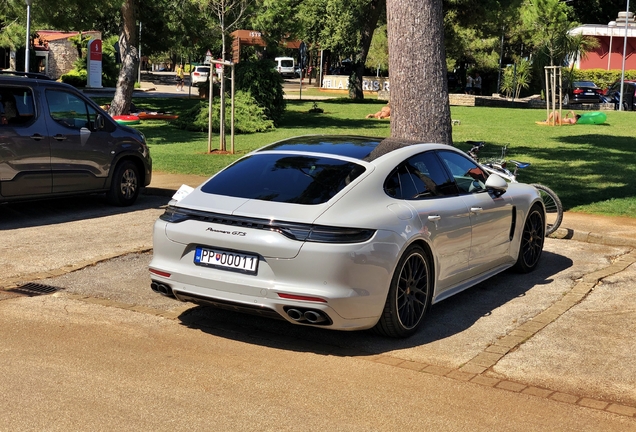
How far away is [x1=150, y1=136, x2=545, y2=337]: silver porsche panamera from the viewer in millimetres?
6191

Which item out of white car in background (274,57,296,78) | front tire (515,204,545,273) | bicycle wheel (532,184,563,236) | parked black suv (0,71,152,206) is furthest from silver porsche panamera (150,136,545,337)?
white car in background (274,57,296,78)

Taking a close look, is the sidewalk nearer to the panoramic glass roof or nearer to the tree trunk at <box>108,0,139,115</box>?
the panoramic glass roof

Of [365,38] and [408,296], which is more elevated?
[365,38]

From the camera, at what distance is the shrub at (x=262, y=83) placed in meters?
26.6

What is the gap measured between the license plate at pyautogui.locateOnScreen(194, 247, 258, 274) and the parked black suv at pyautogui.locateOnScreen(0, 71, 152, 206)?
219 inches

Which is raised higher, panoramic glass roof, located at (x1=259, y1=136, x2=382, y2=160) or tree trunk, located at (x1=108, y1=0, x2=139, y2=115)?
tree trunk, located at (x1=108, y1=0, x2=139, y2=115)

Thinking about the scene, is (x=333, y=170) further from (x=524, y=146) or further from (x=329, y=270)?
(x=524, y=146)

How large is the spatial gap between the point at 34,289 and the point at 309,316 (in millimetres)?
3052

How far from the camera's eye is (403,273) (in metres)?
6.71

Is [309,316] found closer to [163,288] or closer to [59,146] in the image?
[163,288]

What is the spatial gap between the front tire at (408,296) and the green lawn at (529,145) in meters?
7.06

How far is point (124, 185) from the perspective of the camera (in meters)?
13.0

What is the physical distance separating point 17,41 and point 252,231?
29183 millimetres

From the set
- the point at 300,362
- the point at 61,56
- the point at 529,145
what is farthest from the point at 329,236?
the point at 61,56
